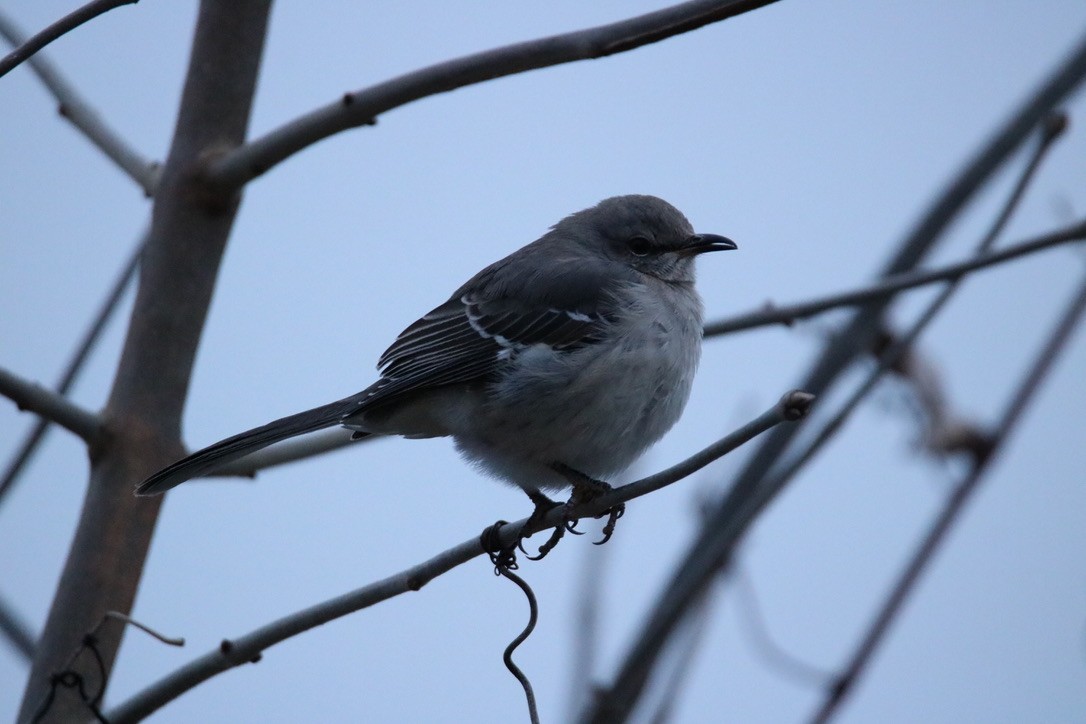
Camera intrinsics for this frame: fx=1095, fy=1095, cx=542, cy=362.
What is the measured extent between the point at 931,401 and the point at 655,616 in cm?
223

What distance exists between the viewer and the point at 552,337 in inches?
142

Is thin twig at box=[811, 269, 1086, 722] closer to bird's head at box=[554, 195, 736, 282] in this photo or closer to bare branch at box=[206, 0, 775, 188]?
bare branch at box=[206, 0, 775, 188]

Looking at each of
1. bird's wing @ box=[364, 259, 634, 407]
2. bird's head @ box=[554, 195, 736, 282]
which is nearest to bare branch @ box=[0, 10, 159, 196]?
bird's wing @ box=[364, 259, 634, 407]

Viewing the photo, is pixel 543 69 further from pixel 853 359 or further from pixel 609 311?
pixel 609 311

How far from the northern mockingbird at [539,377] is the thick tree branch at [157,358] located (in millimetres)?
319

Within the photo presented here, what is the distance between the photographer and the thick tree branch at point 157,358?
2.63 metres

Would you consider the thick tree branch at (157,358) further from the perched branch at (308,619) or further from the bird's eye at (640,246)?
the bird's eye at (640,246)

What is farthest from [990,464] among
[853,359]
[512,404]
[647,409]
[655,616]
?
[512,404]

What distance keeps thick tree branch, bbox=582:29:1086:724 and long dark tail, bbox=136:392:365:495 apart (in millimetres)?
1150

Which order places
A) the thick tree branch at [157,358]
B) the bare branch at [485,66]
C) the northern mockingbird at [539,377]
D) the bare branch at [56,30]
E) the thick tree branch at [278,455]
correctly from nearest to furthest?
the bare branch at [56,30], the bare branch at [485,66], the thick tree branch at [157,358], the thick tree branch at [278,455], the northern mockingbird at [539,377]

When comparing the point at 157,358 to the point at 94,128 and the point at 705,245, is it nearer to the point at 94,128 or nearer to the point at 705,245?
the point at 94,128

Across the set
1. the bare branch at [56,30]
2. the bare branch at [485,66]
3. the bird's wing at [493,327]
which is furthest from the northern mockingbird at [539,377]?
the bare branch at [56,30]

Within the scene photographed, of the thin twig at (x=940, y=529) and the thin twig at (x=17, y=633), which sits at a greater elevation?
the thin twig at (x=17, y=633)

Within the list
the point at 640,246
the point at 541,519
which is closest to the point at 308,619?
the point at 541,519
